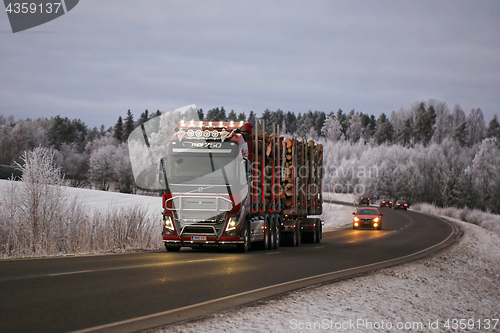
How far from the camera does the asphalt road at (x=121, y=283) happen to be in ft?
25.2

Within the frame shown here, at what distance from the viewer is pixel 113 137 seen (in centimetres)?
14625

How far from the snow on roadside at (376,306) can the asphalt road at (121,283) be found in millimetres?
1163

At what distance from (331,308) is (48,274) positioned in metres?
5.93

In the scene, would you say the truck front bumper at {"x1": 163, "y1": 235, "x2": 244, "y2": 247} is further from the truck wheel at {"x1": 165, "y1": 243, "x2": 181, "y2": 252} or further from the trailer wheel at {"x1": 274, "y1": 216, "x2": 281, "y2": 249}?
the trailer wheel at {"x1": 274, "y1": 216, "x2": 281, "y2": 249}

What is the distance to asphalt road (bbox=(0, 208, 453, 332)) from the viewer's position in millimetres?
7676

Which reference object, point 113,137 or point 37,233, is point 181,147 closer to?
point 37,233

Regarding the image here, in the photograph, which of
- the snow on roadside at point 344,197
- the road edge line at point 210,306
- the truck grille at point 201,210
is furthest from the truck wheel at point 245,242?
the snow on roadside at point 344,197

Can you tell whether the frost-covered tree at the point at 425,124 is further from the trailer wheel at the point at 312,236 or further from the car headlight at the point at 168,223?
the car headlight at the point at 168,223

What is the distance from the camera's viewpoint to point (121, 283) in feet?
35.4

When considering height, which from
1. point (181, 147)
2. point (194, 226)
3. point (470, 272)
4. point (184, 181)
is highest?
point (181, 147)

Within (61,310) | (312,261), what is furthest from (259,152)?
(61,310)

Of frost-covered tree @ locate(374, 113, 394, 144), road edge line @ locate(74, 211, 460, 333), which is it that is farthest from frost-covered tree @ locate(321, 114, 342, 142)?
road edge line @ locate(74, 211, 460, 333)

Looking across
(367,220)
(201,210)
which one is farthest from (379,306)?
(367,220)

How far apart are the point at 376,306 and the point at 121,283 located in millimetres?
4852
